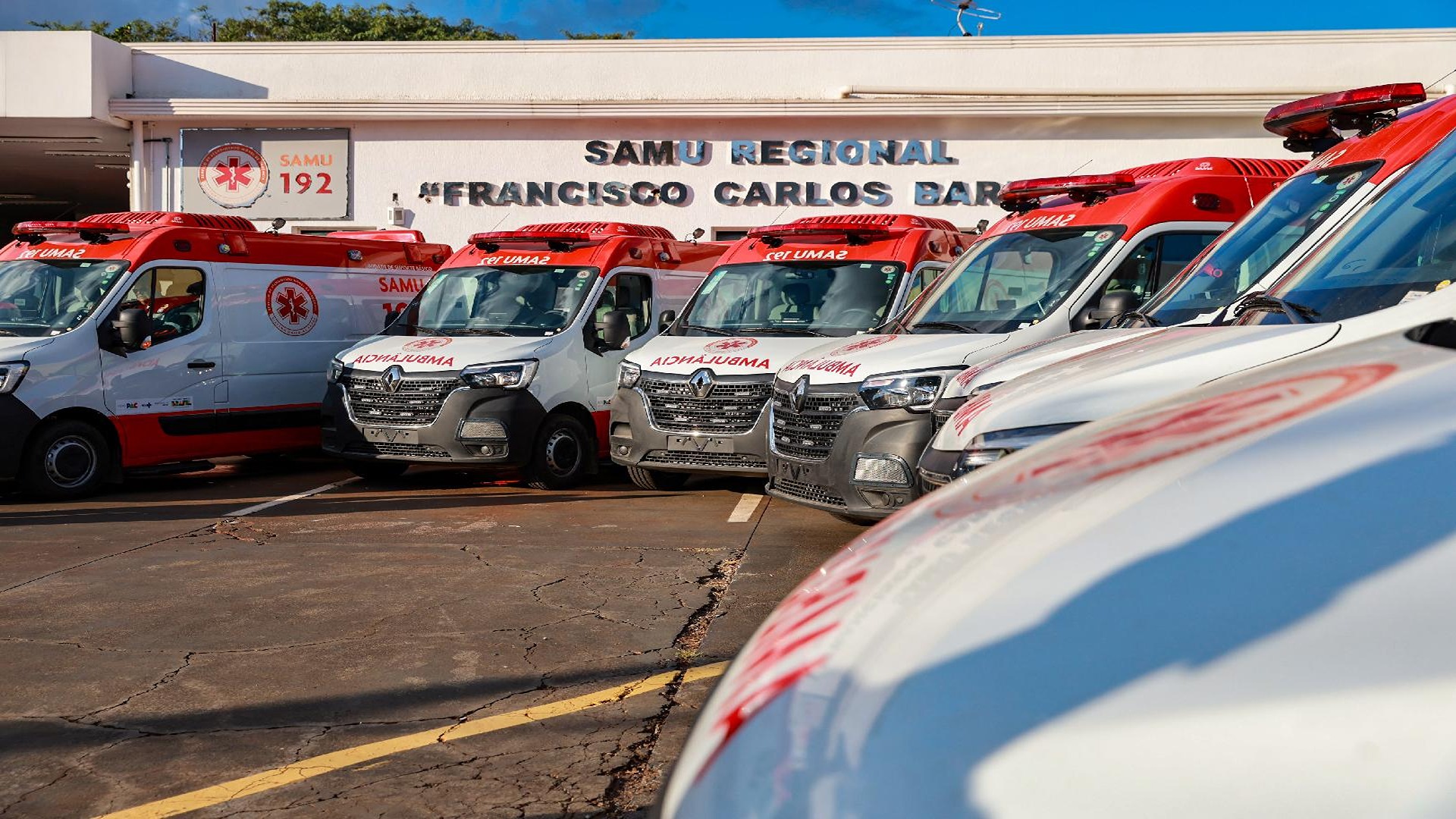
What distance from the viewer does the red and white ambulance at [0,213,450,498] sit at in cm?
1028

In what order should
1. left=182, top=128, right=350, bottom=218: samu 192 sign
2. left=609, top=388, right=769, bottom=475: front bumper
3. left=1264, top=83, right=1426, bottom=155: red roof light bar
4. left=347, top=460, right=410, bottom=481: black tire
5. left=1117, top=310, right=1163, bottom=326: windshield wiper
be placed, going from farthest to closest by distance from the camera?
left=182, top=128, right=350, bottom=218: samu 192 sign → left=347, top=460, right=410, bottom=481: black tire → left=609, top=388, right=769, bottom=475: front bumper → left=1264, top=83, right=1426, bottom=155: red roof light bar → left=1117, top=310, right=1163, bottom=326: windshield wiper

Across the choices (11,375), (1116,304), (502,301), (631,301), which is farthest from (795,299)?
(11,375)

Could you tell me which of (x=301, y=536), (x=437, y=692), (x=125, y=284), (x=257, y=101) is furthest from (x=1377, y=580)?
(x=257, y=101)

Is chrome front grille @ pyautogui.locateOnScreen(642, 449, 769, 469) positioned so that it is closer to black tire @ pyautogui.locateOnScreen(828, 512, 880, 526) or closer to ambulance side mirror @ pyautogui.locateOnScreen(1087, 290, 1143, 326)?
black tire @ pyautogui.locateOnScreen(828, 512, 880, 526)

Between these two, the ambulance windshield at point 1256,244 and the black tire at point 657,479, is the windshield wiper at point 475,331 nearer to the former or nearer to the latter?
the black tire at point 657,479

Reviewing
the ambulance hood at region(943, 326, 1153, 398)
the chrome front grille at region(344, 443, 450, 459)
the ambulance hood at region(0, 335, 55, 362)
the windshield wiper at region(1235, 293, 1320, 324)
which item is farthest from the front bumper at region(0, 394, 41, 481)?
the windshield wiper at region(1235, 293, 1320, 324)

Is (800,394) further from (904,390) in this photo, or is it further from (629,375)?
(629,375)

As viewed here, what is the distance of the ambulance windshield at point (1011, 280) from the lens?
8305mm

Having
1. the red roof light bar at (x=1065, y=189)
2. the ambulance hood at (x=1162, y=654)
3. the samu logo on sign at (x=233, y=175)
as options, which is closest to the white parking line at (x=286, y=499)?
the red roof light bar at (x=1065, y=189)

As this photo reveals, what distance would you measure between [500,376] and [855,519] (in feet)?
11.8

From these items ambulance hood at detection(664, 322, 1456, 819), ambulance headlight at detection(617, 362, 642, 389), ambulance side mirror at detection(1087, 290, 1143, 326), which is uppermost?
ambulance hood at detection(664, 322, 1456, 819)

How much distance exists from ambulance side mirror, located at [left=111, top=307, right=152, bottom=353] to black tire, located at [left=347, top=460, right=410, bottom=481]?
189 cm

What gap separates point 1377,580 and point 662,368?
884 centimetres

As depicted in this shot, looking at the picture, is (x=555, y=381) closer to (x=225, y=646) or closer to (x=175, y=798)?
(x=225, y=646)
